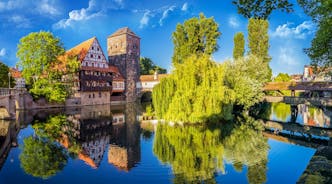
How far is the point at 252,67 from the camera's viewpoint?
28.2 meters

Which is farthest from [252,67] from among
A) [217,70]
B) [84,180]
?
[84,180]

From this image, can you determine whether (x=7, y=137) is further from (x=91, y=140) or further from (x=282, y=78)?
(x=282, y=78)

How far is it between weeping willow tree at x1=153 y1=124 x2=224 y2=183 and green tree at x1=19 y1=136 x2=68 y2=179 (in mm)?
4681

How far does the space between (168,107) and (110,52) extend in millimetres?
33855

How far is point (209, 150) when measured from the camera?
1195 cm

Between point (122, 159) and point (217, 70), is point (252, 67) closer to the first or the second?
point (217, 70)

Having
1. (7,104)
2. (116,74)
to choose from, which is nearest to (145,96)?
(116,74)

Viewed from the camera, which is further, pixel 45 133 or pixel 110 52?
pixel 110 52

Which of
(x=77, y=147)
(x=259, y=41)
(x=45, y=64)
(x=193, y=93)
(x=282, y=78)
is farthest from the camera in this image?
(x=282, y=78)

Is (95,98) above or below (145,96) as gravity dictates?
below

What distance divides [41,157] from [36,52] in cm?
2386

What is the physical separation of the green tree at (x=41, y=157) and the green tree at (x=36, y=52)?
62.8 feet

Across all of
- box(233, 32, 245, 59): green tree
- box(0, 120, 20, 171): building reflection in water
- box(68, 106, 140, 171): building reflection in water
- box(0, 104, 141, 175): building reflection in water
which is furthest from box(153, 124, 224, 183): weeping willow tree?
box(233, 32, 245, 59): green tree

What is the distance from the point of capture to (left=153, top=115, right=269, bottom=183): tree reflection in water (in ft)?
29.7
